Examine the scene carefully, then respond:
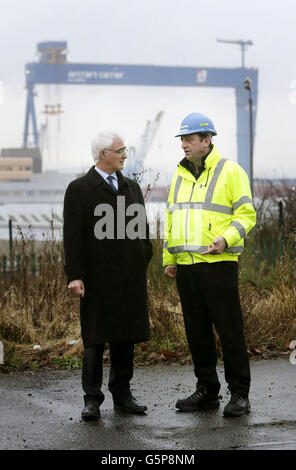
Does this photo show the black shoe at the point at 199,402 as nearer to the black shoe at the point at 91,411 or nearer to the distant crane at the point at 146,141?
the black shoe at the point at 91,411

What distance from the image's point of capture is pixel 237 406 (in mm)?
5254

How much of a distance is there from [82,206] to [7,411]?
4.44 ft

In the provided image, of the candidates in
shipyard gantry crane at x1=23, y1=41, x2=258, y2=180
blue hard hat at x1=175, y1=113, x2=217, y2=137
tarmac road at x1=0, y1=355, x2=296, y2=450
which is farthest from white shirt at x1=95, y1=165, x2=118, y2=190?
shipyard gantry crane at x1=23, y1=41, x2=258, y2=180

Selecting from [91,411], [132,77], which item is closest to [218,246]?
[91,411]

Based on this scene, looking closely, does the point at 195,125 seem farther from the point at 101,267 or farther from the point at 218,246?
the point at 101,267

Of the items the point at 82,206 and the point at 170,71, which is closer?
the point at 82,206

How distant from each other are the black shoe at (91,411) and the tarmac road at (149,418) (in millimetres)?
45

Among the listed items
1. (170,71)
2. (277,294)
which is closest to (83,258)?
(277,294)

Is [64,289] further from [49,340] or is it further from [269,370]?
[269,370]

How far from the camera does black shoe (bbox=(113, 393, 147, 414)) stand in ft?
17.8

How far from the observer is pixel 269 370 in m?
6.77

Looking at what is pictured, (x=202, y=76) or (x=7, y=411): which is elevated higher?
(x=202, y=76)

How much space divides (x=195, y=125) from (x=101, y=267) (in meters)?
1.01
